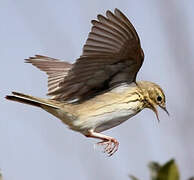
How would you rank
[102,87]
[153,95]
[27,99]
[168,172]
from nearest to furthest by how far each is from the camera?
[168,172] < [27,99] < [102,87] < [153,95]

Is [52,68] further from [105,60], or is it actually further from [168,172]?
[168,172]

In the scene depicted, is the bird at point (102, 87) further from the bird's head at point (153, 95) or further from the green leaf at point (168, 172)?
the green leaf at point (168, 172)

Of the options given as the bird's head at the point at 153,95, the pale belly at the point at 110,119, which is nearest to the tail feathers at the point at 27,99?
the pale belly at the point at 110,119

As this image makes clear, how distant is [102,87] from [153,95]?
0.60 metres

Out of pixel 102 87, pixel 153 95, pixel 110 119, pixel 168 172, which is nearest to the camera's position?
pixel 168 172

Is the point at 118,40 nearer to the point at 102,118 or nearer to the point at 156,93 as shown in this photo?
the point at 102,118

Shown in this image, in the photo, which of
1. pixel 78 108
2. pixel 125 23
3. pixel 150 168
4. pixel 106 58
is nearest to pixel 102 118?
pixel 78 108

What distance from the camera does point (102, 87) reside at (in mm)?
5004

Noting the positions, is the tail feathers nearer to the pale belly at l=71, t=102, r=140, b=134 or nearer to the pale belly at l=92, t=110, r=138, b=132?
the pale belly at l=71, t=102, r=140, b=134

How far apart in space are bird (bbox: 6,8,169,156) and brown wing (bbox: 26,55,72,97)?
0.02 meters

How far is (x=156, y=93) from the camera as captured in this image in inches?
209

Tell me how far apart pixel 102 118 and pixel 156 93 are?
87 cm

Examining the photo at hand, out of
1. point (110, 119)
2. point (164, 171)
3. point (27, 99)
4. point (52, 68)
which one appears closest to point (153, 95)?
point (110, 119)

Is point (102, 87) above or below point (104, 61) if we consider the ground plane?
below
